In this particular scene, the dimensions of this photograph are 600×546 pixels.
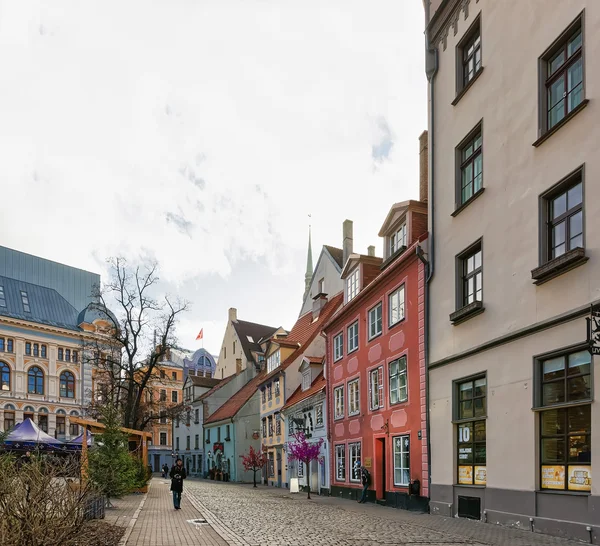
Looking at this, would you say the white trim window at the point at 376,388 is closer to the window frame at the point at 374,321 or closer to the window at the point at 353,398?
the window frame at the point at 374,321

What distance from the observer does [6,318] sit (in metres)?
66.1

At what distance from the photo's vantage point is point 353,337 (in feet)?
94.6

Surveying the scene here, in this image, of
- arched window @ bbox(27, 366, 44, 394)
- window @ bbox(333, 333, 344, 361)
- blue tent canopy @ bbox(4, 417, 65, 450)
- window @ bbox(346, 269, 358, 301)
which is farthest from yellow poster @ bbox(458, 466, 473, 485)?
arched window @ bbox(27, 366, 44, 394)

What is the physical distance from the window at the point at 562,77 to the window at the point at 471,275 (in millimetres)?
4005

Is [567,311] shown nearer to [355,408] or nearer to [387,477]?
[387,477]

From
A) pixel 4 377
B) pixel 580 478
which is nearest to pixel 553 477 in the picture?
pixel 580 478

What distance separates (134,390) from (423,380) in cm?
2456

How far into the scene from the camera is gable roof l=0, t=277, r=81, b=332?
68.9m

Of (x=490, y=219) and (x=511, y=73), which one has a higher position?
(x=511, y=73)

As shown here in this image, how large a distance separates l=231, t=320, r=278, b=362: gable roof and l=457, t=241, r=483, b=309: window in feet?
150

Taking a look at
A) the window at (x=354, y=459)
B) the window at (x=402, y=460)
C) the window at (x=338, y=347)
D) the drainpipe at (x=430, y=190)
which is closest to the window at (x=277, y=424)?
the window at (x=338, y=347)

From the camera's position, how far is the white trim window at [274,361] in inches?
1773

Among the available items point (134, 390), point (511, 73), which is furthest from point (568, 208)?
point (134, 390)

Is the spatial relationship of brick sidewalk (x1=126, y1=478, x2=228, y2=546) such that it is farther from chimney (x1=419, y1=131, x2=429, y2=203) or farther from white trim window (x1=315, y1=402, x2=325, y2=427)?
chimney (x1=419, y1=131, x2=429, y2=203)
